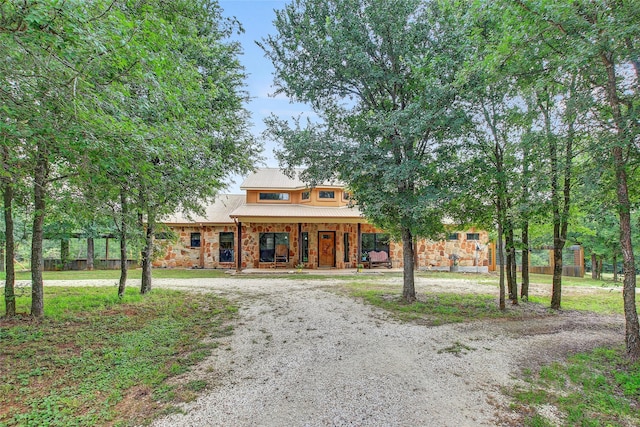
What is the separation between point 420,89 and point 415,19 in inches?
63.5

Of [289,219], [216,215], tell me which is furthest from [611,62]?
[216,215]

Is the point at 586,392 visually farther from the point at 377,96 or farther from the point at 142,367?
the point at 377,96

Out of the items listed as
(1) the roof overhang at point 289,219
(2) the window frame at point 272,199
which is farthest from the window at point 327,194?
(1) the roof overhang at point 289,219

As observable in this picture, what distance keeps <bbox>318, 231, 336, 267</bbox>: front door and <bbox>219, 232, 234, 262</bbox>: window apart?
4829mm

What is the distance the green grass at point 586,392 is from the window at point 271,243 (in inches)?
520

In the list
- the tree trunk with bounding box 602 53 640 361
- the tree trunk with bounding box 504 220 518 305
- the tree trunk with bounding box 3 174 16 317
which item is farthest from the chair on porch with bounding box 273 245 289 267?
the tree trunk with bounding box 602 53 640 361

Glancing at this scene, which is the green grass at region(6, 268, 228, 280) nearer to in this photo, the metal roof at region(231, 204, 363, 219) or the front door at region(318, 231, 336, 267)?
the metal roof at region(231, 204, 363, 219)

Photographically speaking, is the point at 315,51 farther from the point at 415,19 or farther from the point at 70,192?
the point at 70,192

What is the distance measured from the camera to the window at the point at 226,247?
16703 mm

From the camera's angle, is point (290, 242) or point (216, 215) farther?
point (216, 215)

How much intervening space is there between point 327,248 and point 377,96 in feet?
32.0

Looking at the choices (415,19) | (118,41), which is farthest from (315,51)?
(118,41)

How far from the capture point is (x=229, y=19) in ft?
26.0

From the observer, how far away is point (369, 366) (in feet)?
12.6
